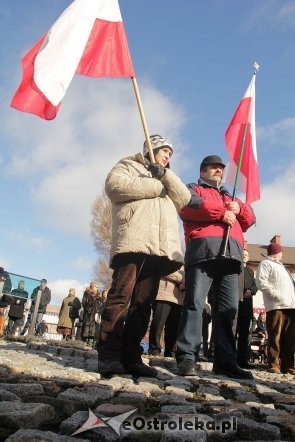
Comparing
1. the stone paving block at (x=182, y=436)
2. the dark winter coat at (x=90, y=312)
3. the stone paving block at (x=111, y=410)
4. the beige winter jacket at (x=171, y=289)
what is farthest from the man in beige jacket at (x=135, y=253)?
the dark winter coat at (x=90, y=312)

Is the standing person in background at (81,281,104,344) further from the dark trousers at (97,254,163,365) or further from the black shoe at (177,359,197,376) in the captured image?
the dark trousers at (97,254,163,365)

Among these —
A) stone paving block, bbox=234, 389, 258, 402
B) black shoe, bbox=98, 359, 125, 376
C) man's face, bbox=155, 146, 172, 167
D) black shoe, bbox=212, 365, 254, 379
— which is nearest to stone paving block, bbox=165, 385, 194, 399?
stone paving block, bbox=234, 389, 258, 402

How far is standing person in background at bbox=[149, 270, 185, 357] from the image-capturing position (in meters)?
6.37

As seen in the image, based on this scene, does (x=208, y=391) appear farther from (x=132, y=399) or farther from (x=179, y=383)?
(x=132, y=399)

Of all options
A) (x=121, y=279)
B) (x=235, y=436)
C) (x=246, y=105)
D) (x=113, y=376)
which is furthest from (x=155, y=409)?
(x=246, y=105)

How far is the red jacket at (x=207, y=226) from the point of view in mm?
4180

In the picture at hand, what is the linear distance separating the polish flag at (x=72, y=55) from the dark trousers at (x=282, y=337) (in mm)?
3777

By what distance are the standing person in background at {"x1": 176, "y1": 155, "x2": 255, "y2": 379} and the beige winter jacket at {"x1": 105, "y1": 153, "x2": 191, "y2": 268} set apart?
426mm

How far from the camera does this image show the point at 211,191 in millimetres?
4590

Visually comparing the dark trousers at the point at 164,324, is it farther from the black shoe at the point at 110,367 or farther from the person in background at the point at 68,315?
the person in background at the point at 68,315

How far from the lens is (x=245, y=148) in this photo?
5.30m

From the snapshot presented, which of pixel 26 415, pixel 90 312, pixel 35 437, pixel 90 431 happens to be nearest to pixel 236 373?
pixel 90 431

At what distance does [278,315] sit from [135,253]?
129 inches

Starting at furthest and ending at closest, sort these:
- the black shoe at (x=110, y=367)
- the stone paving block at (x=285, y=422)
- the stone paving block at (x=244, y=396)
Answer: the black shoe at (x=110, y=367)
the stone paving block at (x=244, y=396)
the stone paving block at (x=285, y=422)
